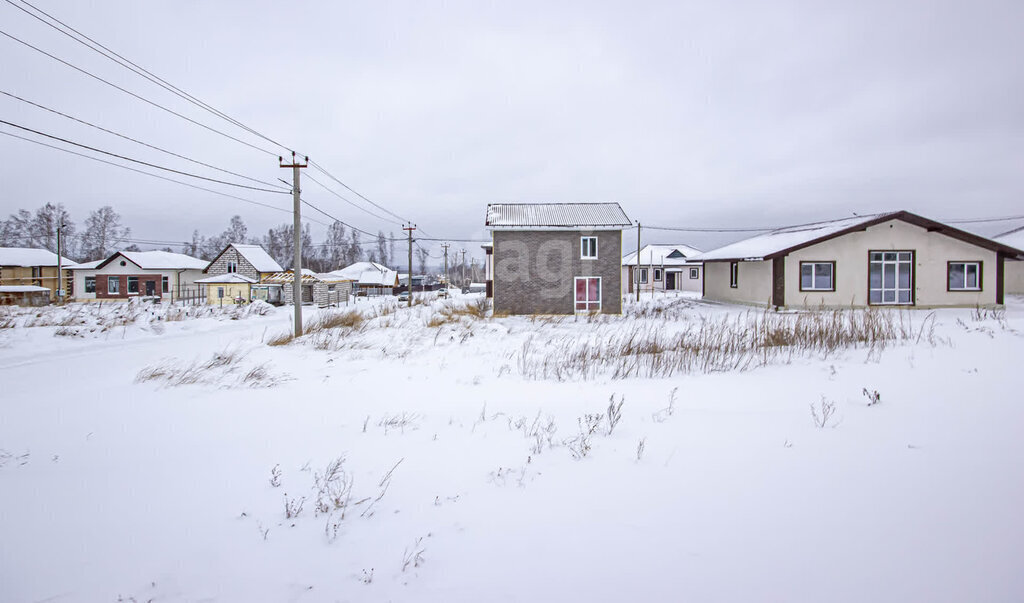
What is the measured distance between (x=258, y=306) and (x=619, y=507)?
102 ft

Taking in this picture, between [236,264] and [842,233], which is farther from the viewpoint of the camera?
[236,264]

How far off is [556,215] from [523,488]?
22158 millimetres

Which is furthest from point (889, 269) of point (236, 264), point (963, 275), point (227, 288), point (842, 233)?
point (236, 264)

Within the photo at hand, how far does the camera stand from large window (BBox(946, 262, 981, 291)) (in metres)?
21.9

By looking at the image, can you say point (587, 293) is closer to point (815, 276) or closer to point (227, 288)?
point (815, 276)

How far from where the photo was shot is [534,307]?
76.3 ft

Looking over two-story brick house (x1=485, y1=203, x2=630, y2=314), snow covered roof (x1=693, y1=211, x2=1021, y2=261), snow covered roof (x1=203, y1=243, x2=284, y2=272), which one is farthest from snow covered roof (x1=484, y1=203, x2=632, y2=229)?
snow covered roof (x1=203, y1=243, x2=284, y2=272)

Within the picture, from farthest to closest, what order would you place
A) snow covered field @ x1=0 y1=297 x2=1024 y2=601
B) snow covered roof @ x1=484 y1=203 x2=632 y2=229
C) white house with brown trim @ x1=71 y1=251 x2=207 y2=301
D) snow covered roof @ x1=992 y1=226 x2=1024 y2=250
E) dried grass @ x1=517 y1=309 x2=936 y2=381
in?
white house with brown trim @ x1=71 y1=251 x2=207 y2=301, snow covered roof @ x1=992 y1=226 x2=1024 y2=250, snow covered roof @ x1=484 y1=203 x2=632 y2=229, dried grass @ x1=517 y1=309 x2=936 y2=381, snow covered field @ x1=0 y1=297 x2=1024 y2=601

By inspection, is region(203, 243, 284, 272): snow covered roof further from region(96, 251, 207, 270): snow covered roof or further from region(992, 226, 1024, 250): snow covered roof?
region(992, 226, 1024, 250): snow covered roof

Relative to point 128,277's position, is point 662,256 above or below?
above

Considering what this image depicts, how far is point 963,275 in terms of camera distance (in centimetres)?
2198

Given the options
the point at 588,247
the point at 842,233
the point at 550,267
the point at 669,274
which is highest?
the point at 842,233

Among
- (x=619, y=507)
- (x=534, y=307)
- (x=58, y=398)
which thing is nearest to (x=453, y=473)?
(x=619, y=507)

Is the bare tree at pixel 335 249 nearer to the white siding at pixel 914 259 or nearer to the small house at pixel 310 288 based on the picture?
the small house at pixel 310 288
